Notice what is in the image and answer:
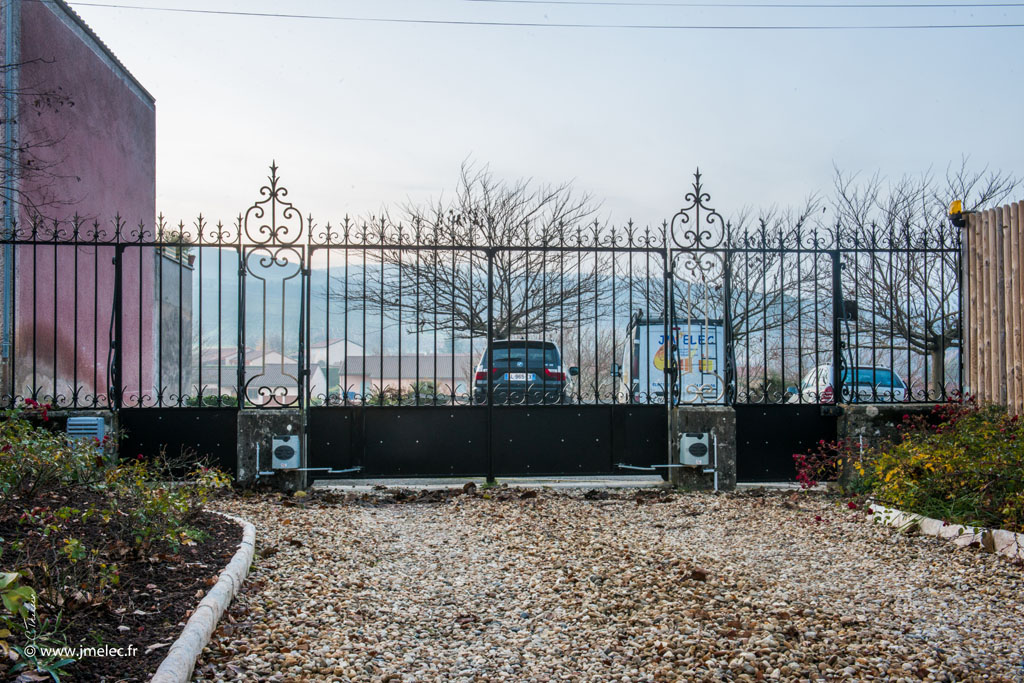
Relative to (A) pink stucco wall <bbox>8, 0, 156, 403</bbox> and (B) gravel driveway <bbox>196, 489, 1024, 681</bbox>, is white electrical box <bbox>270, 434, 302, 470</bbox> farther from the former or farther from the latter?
(A) pink stucco wall <bbox>8, 0, 156, 403</bbox>

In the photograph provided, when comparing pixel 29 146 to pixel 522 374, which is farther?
pixel 522 374

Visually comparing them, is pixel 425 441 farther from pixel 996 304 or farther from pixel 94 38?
pixel 94 38

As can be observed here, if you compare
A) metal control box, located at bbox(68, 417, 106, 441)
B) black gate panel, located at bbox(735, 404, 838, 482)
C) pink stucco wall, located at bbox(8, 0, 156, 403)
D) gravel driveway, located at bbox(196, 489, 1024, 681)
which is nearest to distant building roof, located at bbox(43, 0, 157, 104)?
pink stucco wall, located at bbox(8, 0, 156, 403)

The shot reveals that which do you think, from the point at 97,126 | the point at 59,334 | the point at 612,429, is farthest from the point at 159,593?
the point at 97,126

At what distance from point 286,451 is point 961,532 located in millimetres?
5462

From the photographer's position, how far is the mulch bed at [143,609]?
2.84m

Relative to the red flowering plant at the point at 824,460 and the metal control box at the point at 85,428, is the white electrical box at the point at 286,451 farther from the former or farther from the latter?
the red flowering plant at the point at 824,460

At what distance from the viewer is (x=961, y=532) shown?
502 centimetres

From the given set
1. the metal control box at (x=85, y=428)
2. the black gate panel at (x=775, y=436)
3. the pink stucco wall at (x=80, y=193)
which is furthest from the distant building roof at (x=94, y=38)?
the black gate panel at (x=775, y=436)

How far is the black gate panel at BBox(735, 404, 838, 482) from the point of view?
7.74m

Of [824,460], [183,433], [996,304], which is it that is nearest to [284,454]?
[183,433]

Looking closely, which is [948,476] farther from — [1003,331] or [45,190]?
[45,190]

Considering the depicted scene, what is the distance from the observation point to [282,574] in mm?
4434

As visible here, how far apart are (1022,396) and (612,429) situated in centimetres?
363
